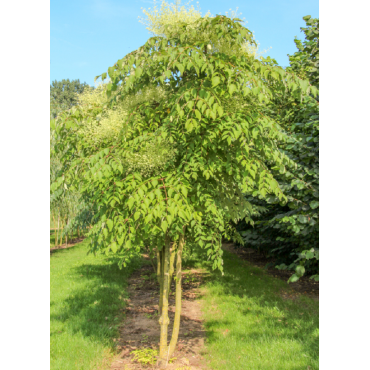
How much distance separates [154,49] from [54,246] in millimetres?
15771

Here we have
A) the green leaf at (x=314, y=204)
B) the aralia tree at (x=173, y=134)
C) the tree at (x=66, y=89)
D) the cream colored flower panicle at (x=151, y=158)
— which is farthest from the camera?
the tree at (x=66, y=89)

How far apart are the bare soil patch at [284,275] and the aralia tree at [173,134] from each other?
423 cm

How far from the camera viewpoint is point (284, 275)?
8.16 m

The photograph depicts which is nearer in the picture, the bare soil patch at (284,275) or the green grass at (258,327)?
the green grass at (258,327)

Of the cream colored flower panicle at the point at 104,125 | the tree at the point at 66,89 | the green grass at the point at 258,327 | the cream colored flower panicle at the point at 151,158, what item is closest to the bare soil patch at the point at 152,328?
the green grass at the point at 258,327

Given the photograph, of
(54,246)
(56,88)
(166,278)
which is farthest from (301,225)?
(56,88)

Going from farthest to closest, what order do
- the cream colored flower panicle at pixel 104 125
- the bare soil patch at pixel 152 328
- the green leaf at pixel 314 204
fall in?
the green leaf at pixel 314 204 → the bare soil patch at pixel 152 328 → the cream colored flower panicle at pixel 104 125

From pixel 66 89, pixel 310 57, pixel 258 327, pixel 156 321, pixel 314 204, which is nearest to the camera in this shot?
pixel 258 327

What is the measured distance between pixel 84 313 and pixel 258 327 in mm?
2943

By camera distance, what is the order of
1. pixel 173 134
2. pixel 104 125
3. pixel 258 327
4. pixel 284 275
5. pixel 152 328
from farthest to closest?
pixel 284 275
pixel 152 328
pixel 258 327
pixel 104 125
pixel 173 134

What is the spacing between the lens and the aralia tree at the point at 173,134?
2.48 meters

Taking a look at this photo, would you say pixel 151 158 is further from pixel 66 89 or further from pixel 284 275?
pixel 66 89

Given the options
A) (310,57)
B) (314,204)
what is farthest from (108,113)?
(310,57)

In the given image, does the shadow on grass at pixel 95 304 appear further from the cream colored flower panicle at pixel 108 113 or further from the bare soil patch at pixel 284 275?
the bare soil patch at pixel 284 275
